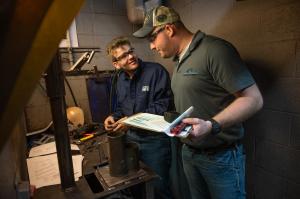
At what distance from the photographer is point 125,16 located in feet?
8.41

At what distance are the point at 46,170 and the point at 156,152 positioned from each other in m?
0.77

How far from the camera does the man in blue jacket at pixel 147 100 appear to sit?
1.65m

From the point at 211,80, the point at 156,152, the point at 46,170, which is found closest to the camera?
the point at 211,80

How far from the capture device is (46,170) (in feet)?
4.18

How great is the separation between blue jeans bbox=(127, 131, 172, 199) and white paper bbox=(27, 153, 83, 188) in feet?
1.47

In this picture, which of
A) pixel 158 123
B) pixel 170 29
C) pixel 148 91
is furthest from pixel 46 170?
pixel 170 29

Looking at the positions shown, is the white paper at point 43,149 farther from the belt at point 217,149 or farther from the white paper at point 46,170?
the belt at point 217,149

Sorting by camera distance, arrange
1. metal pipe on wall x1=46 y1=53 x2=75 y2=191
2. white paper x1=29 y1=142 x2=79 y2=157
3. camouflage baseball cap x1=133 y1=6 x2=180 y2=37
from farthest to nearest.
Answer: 1. white paper x1=29 y1=142 x2=79 y2=157
2. camouflage baseball cap x1=133 y1=6 x2=180 y2=37
3. metal pipe on wall x1=46 y1=53 x2=75 y2=191

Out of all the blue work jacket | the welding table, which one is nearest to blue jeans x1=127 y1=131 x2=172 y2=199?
the blue work jacket

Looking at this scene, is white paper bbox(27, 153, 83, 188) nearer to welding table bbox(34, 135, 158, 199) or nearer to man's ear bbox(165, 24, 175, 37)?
welding table bbox(34, 135, 158, 199)

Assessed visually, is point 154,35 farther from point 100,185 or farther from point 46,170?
point 46,170

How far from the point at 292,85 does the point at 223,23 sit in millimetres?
704

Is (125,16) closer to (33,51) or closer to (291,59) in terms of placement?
(291,59)

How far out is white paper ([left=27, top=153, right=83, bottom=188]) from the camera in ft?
3.75
